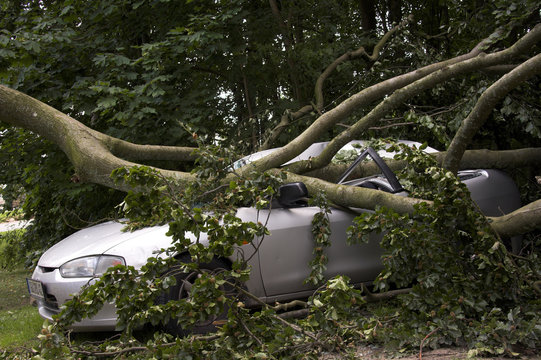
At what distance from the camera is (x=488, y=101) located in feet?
17.6

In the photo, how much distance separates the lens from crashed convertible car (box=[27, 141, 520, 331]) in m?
4.40

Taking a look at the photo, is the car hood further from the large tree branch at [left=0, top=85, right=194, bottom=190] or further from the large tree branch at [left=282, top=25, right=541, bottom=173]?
the large tree branch at [left=282, top=25, right=541, bottom=173]

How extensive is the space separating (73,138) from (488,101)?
4344 mm

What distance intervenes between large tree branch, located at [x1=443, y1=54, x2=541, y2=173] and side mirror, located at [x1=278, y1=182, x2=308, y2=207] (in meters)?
1.65

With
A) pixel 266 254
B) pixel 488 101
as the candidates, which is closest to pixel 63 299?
pixel 266 254

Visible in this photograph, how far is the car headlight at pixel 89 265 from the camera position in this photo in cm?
436

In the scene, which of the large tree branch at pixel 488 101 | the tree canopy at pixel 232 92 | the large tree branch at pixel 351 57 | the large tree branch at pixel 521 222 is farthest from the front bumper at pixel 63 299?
the large tree branch at pixel 351 57

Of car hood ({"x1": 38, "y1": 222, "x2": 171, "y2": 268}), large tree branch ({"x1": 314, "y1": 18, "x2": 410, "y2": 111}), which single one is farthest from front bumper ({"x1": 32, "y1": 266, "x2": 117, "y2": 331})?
large tree branch ({"x1": 314, "y1": 18, "x2": 410, "y2": 111})

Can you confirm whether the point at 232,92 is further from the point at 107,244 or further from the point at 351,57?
the point at 107,244

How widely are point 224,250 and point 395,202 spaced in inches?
74.6

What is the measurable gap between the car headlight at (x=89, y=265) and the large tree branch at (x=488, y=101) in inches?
129

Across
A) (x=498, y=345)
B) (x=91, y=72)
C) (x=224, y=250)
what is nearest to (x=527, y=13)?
(x=498, y=345)

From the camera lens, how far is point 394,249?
4.32 meters

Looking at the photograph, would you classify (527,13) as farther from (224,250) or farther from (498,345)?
(224,250)
